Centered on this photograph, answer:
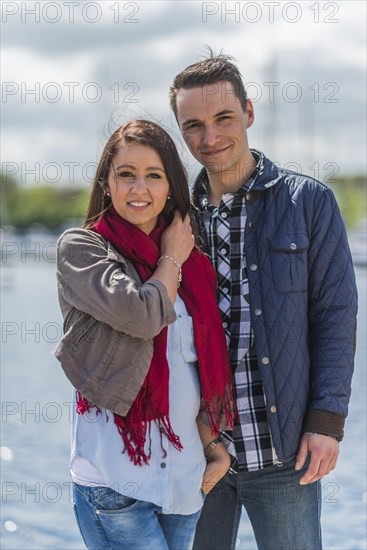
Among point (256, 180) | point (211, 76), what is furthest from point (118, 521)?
point (211, 76)

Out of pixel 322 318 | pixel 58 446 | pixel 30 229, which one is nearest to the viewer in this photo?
pixel 322 318

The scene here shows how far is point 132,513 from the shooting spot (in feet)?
6.89

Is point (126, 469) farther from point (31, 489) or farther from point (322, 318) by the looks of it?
point (31, 489)

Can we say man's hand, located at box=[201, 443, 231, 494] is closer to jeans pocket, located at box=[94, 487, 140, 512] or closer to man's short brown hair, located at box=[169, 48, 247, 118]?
jeans pocket, located at box=[94, 487, 140, 512]

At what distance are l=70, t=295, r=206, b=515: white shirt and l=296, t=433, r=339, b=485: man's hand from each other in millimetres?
328

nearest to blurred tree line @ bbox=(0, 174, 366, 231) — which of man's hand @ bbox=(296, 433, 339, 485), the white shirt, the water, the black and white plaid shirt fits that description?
the water

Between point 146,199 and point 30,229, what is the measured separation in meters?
62.9

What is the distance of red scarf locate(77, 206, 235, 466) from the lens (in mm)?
2133

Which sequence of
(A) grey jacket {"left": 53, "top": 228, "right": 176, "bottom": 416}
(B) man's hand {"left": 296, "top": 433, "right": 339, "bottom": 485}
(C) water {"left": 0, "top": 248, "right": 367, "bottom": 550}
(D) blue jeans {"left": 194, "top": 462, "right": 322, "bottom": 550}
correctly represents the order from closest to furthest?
(A) grey jacket {"left": 53, "top": 228, "right": 176, "bottom": 416}
(B) man's hand {"left": 296, "top": 433, "right": 339, "bottom": 485}
(D) blue jeans {"left": 194, "top": 462, "right": 322, "bottom": 550}
(C) water {"left": 0, "top": 248, "right": 367, "bottom": 550}

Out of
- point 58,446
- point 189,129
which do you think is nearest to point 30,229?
point 58,446

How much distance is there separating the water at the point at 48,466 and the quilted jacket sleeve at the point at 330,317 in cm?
106

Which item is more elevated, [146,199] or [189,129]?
[189,129]

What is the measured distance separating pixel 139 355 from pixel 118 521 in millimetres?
409

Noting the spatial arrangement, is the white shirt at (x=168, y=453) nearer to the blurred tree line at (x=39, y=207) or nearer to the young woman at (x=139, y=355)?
the young woman at (x=139, y=355)
